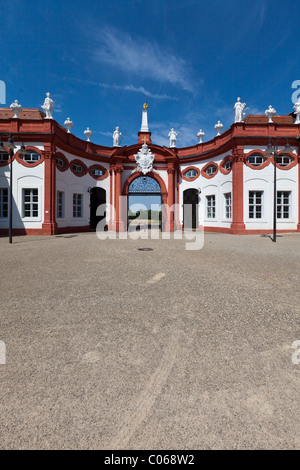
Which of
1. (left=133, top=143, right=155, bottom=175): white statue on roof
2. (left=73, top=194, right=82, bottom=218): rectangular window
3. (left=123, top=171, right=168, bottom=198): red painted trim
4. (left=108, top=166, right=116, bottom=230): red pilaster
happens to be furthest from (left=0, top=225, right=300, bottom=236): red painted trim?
(left=133, top=143, right=155, bottom=175): white statue on roof

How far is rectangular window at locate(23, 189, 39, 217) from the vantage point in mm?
15221

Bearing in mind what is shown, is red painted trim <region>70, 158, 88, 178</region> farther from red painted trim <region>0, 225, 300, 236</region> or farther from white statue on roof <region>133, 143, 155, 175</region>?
white statue on roof <region>133, 143, 155, 175</region>

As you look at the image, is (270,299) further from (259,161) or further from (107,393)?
(259,161)

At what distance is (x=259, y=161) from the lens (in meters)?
16.2

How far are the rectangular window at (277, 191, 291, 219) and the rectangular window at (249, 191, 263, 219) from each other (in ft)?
4.86

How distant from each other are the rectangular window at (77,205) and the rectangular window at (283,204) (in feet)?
52.4

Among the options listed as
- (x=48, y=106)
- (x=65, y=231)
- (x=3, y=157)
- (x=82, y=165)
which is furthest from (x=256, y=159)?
(x=3, y=157)

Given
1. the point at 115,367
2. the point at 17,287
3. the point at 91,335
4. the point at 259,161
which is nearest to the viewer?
the point at 115,367

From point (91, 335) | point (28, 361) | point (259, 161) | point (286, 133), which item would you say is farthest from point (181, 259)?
point (286, 133)

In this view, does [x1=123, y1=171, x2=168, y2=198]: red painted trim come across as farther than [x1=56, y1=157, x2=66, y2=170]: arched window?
Yes

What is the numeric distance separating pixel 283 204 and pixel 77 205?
16448mm

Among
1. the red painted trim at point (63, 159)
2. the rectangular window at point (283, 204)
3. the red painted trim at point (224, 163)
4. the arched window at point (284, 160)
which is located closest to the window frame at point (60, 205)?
the red painted trim at point (63, 159)

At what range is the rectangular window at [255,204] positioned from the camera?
1611 centimetres

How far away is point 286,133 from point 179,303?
60.6 feet
